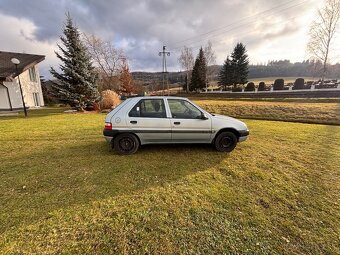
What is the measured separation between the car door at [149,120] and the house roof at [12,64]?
17.1m

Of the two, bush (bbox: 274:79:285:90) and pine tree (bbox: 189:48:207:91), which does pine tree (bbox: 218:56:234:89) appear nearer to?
pine tree (bbox: 189:48:207:91)

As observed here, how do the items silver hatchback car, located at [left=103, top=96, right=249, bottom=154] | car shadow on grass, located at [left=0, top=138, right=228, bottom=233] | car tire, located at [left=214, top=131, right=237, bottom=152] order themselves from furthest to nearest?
car tire, located at [left=214, top=131, right=237, bottom=152] → silver hatchback car, located at [left=103, top=96, right=249, bottom=154] → car shadow on grass, located at [left=0, top=138, right=228, bottom=233]

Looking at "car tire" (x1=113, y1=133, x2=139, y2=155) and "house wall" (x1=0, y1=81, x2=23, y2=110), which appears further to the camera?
"house wall" (x1=0, y1=81, x2=23, y2=110)

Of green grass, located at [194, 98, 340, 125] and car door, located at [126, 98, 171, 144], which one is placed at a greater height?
car door, located at [126, 98, 171, 144]

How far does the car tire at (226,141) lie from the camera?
5391 mm

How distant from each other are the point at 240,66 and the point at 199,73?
9.80 m

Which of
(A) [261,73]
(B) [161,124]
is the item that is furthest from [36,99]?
(A) [261,73]

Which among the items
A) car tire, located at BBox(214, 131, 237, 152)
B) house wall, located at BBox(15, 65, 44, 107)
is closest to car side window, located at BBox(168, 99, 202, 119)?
car tire, located at BBox(214, 131, 237, 152)

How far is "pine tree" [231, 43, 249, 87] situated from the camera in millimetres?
41344

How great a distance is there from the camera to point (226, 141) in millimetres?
5473

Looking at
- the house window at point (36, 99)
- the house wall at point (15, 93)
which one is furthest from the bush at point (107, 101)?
the house window at point (36, 99)

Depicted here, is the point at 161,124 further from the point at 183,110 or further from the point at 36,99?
the point at 36,99

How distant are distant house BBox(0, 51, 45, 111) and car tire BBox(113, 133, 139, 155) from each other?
14.6 metres

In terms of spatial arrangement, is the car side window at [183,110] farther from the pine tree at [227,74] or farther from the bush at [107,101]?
the pine tree at [227,74]
